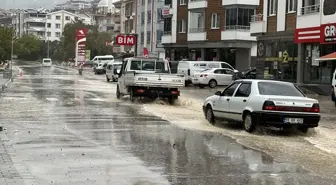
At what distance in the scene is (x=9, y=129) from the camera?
13.8 metres

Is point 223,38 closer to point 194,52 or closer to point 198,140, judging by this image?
point 194,52

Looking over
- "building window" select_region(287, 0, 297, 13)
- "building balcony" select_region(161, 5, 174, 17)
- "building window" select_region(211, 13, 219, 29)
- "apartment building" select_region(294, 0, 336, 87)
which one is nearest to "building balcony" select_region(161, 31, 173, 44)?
"building balcony" select_region(161, 5, 174, 17)

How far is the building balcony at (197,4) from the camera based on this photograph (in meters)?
58.2

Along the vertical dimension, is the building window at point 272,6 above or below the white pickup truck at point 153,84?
above

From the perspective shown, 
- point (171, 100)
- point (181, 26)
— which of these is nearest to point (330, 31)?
point (171, 100)

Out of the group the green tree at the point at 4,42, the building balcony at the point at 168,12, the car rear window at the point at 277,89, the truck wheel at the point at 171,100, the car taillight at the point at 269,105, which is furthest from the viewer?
the building balcony at the point at 168,12

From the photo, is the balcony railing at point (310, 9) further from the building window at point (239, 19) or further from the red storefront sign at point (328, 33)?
the building window at point (239, 19)

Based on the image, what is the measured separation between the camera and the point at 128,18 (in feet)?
338

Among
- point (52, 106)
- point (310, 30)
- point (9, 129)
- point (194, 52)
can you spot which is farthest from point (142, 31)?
point (9, 129)

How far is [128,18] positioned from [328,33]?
7347 centimetres

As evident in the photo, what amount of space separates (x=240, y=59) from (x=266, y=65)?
550 inches

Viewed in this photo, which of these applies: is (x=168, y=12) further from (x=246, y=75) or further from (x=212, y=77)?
(x=212, y=77)

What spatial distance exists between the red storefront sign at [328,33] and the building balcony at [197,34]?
1022 inches

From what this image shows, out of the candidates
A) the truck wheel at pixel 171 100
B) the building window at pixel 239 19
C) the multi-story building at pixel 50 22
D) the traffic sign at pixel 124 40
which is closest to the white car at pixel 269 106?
the truck wheel at pixel 171 100
